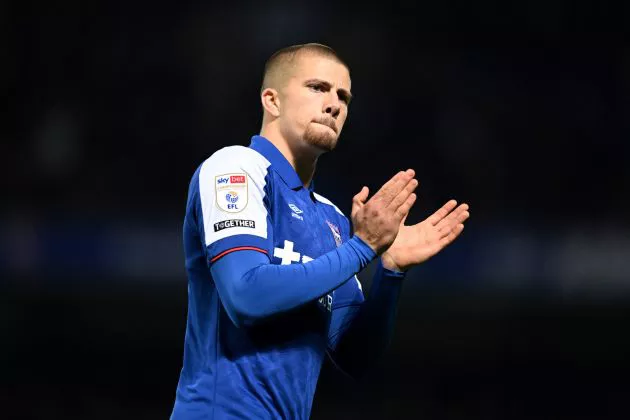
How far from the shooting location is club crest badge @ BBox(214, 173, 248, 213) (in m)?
2.16

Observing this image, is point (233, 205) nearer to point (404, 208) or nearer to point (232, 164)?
point (232, 164)

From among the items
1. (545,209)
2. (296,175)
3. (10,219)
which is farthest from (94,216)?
(296,175)

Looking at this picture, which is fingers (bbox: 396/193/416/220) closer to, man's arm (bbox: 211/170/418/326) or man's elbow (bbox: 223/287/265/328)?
→ man's arm (bbox: 211/170/418/326)

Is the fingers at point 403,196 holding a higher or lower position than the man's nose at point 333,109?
lower

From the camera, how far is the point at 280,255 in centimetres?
227

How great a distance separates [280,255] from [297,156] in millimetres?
389

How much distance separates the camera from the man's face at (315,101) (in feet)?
8.26

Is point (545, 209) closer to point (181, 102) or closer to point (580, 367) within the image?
point (580, 367)

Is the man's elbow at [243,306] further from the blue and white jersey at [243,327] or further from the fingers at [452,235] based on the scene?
the fingers at [452,235]

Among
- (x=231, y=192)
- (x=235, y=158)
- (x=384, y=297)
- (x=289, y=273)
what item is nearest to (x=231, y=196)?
(x=231, y=192)

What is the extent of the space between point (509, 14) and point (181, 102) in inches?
100

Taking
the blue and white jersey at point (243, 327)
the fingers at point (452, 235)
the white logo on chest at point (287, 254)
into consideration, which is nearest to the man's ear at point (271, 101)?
the blue and white jersey at point (243, 327)

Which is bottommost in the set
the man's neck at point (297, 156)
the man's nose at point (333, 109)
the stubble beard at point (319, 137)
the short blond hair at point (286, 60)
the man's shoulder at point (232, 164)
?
the man's shoulder at point (232, 164)

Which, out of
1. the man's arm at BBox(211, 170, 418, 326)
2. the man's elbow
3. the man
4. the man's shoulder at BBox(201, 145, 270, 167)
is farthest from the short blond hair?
→ the man's elbow
